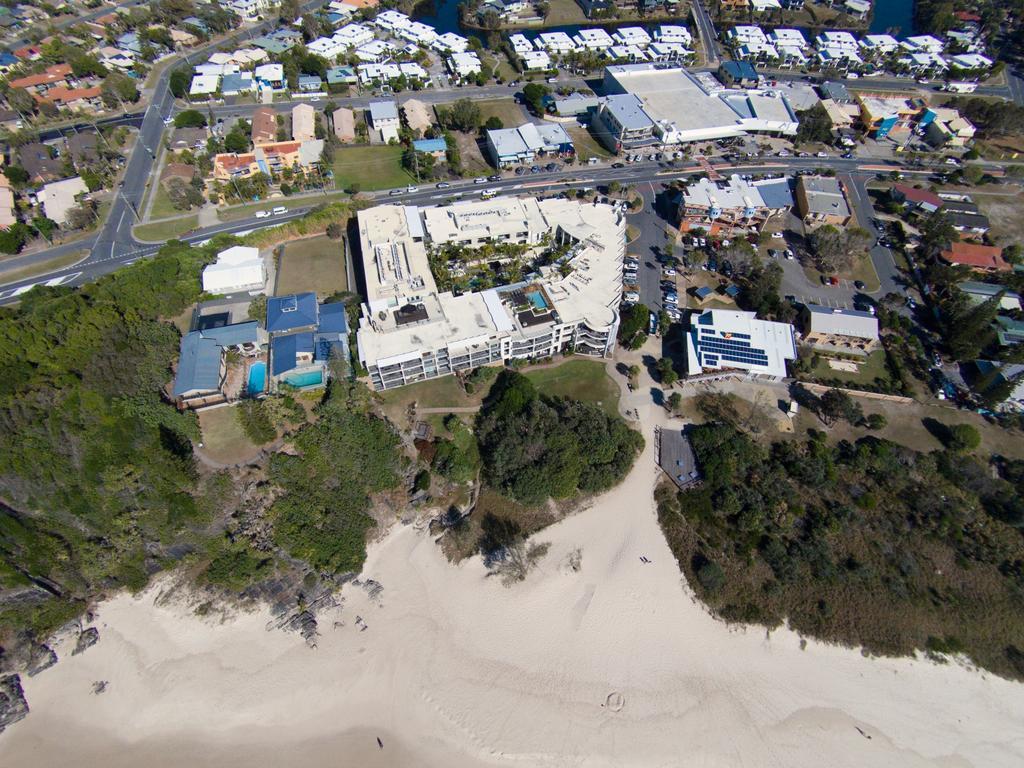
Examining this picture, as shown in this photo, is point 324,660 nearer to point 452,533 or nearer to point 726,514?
point 452,533

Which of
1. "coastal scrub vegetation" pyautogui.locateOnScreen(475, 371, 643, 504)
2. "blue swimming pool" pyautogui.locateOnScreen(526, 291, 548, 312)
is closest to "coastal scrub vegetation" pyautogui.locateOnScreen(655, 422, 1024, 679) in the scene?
"coastal scrub vegetation" pyautogui.locateOnScreen(475, 371, 643, 504)

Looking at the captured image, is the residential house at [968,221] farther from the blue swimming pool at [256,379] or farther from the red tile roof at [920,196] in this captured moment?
the blue swimming pool at [256,379]

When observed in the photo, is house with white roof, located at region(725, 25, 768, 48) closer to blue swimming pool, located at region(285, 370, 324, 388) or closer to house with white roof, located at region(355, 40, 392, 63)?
house with white roof, located at region(355, 40, 392, 63)

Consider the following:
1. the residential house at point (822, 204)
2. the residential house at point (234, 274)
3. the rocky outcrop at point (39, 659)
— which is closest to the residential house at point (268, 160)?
the residential house at point (234, 274)

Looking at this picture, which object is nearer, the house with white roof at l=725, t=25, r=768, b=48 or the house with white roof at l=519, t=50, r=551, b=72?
the house with white roof at l=519, t=50, r=551, b=72

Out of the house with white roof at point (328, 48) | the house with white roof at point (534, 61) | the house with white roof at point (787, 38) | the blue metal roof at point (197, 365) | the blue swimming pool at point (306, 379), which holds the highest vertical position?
the house with white roof at point (787, 38)

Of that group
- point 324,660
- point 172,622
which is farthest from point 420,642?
point 172,622
